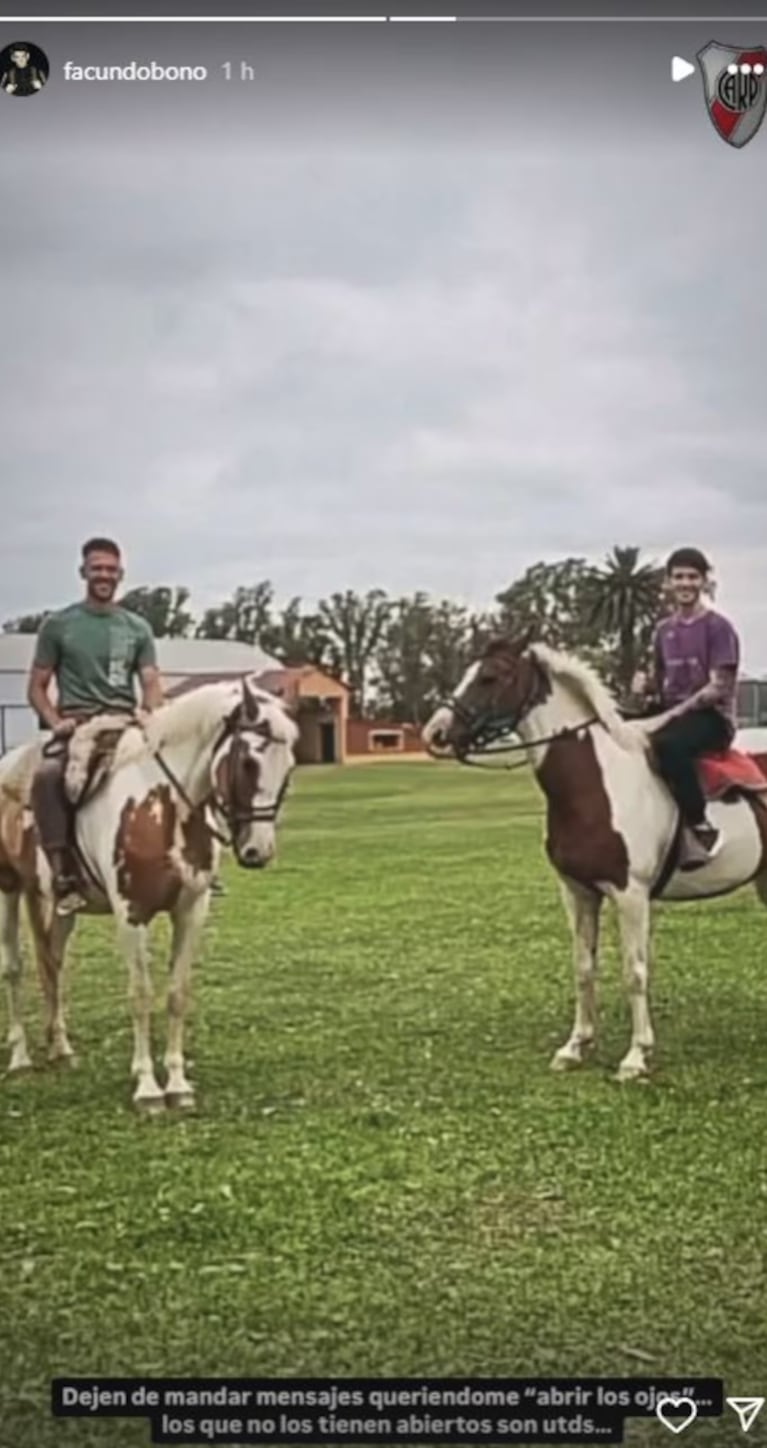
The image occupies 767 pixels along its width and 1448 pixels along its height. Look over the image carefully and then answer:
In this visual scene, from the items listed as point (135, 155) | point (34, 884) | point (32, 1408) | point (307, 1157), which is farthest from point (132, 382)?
point (32, 1408)

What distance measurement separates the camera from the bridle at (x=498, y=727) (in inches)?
91.2

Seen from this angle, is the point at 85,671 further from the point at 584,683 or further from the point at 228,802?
the point at 584,683

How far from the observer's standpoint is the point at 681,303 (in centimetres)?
206

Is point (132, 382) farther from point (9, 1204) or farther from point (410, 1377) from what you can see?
point (410, 1377)

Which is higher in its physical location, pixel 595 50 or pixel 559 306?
pixel 595 50

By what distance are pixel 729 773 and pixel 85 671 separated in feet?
3.41

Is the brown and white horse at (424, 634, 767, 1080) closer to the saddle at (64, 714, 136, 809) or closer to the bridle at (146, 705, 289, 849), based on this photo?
the bridle at (146, 705, 289, 849)

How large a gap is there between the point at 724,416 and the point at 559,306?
10.1 inches

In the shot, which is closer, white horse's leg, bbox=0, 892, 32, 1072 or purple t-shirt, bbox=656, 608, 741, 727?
purple t-shirt, bbox=656, 608, 741, 727

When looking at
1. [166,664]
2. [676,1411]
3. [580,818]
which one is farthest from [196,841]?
[676,1411]

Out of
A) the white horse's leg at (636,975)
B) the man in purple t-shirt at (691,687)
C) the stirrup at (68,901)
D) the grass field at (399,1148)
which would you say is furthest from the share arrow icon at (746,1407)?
the stirrup at (68,901)

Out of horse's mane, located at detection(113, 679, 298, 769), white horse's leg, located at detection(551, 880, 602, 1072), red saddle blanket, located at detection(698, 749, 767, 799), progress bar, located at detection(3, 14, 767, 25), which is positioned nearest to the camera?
progress bar, located at detection(3, 14, 767, 25)

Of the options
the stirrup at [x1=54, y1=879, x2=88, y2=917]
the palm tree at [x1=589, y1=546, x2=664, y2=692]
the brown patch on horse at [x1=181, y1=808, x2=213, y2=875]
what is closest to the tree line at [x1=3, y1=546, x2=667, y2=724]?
the palm tree at [x1=589, y1=546, x2=664, y2=692]

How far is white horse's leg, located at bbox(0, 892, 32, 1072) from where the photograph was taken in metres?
2.33
